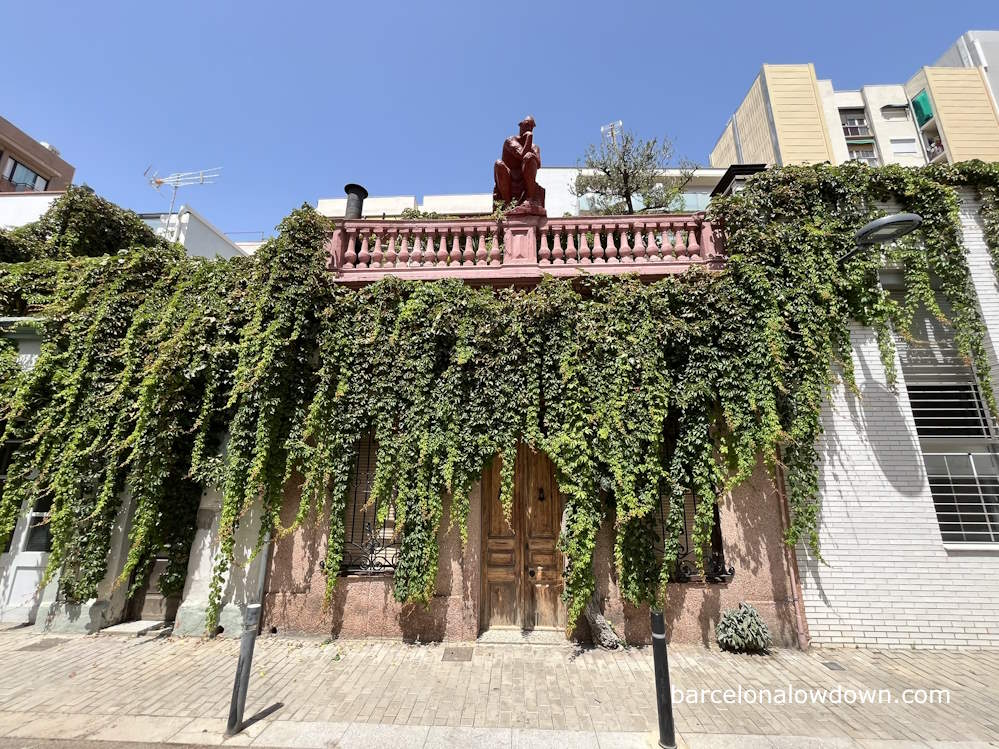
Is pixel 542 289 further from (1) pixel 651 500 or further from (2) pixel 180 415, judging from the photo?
(2) pixel 180 415

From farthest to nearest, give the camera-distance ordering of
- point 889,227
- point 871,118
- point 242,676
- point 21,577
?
1. point 871,118
2. point 21,577
3. point 889,227
4. point 242,676

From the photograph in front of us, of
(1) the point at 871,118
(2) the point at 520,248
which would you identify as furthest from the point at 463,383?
(1) the point at 871,118

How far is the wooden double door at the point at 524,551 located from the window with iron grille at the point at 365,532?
57.6 inches

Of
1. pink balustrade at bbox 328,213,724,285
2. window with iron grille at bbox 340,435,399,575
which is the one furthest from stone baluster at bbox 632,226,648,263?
window with iron grille at bbox 340,435,399,575

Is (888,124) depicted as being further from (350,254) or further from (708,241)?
(350,254)

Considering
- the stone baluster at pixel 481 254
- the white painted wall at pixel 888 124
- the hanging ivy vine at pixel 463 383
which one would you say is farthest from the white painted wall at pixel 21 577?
the white painted wall at pixel 888 124

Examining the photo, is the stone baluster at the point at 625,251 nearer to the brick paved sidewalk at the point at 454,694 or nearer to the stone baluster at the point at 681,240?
the stone baluster at the point at 681,240

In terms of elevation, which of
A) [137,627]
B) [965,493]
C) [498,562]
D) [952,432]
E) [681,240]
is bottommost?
[137,627]

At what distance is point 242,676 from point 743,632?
19.2 ft

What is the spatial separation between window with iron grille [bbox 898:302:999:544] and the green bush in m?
3.14

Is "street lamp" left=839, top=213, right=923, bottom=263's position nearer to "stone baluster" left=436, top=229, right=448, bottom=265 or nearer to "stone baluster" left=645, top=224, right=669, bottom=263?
"stone baluster" left=645, top=224, right=669, bottom=263

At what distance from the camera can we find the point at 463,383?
6316mm

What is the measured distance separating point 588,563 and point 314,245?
252 inches

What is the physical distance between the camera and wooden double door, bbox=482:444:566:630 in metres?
6.46
